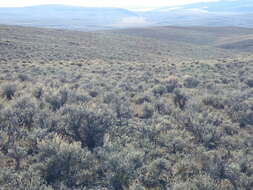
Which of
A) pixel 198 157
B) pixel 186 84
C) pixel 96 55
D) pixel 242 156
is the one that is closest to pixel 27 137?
pixel 198 157

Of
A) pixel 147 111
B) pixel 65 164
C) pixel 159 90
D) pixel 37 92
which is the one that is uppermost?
pixel 37 92

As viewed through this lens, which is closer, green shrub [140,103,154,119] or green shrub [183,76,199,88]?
green shrub [140,103,154,119]

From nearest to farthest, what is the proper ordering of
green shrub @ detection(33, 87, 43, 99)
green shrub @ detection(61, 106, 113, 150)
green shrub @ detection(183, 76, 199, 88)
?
1. green shrub @ detection(61, 106, 113, 150)
2. green shrub @ detection(33, 87, 43, 99)
3. green shrub @ detection(183, 76, 199, 88)

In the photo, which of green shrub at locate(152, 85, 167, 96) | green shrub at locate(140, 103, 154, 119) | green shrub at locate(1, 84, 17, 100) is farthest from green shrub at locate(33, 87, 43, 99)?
green shrub at locate(152, 85, 167, 96)

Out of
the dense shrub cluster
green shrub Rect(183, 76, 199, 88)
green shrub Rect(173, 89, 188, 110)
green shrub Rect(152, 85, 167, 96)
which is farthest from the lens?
green shrub Rect(183, 76, 199, 88)

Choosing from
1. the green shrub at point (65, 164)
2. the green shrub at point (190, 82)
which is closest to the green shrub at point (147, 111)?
the green shrub at point (65, 164)

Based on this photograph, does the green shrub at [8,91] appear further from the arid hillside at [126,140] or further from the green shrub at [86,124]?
the green shrub at [86,124]

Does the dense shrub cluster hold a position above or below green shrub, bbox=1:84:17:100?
below

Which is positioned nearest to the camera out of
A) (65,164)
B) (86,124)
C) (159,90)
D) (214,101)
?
(65,164)

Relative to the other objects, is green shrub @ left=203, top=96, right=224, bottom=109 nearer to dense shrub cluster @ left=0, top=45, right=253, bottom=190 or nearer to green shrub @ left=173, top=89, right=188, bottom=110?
dense shrub cluster @ left=0, top=45, right=253, bottom=190

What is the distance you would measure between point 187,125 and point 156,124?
1.16 metres

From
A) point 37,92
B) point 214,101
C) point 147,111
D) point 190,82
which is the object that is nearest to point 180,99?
point 214,101

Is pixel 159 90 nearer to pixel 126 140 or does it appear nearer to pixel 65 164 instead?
pixel 126 140

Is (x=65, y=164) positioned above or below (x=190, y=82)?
below
